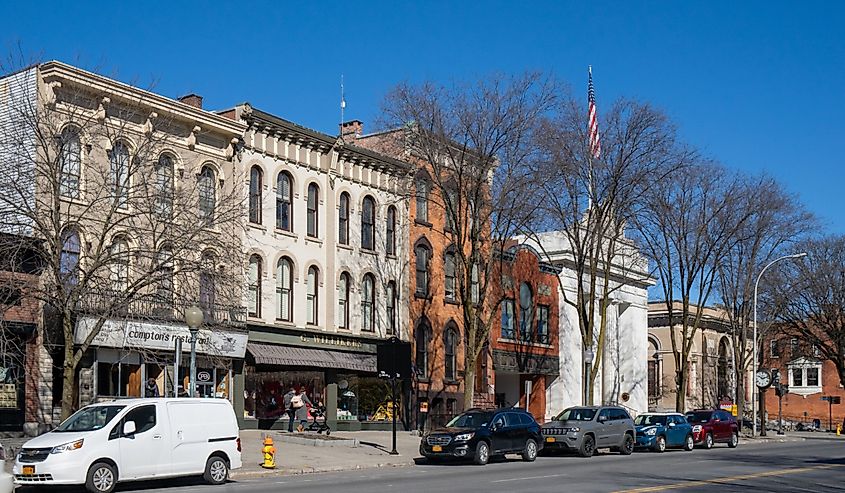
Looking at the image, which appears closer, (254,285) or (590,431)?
(590,431)

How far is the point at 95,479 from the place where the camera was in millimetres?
20266

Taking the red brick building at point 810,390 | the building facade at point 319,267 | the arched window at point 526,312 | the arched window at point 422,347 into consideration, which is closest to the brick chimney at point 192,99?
the building facade at point 319,267

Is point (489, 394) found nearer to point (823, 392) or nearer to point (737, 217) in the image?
point (737, 217)

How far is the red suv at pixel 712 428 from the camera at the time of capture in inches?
1638

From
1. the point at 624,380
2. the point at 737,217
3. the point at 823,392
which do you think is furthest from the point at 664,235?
the point at 823,392

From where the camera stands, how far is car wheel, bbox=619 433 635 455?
36250 millimetres

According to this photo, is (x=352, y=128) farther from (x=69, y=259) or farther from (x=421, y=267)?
(x=69, y=259)

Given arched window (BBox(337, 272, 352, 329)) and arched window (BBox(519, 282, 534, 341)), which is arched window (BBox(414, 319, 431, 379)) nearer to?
arched window (BBox(337, 272, 352, 329))

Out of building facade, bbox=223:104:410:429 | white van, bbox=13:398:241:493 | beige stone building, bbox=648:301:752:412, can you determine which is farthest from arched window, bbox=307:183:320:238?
beige stone building, bbox=648:301:752:412

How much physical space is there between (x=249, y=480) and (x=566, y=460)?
37.1 ft

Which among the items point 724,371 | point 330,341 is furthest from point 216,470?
point 724,371

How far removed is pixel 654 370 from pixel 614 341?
1432 centimetres

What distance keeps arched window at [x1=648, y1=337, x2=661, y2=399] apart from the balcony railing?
45422 mm

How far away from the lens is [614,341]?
62.0m
